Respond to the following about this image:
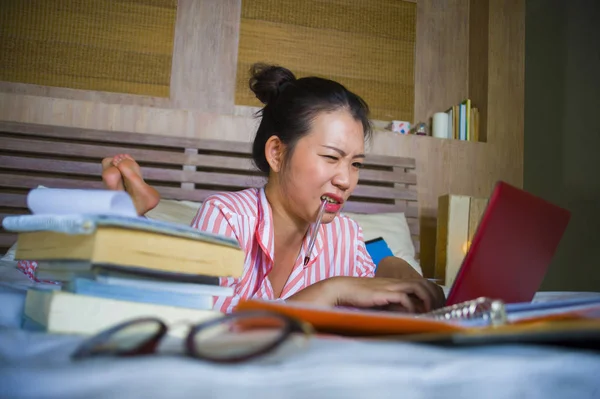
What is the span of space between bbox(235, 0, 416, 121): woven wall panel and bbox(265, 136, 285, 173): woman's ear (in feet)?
4.85

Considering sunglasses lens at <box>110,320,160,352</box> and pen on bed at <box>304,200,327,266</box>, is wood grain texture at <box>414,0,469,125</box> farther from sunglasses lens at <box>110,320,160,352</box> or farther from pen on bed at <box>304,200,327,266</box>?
sunglasses lens at <box>110,320,160,352</box>

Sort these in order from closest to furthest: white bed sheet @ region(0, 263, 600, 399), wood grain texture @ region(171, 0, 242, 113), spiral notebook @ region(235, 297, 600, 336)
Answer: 1. white bed sheet @ region(0, 263, 600, 399)
2. spiral notebook @ region(235, 297, 600, 336)
3. wood grain texture @ region(171, 0, 242, 113)

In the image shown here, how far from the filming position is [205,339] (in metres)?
0.39

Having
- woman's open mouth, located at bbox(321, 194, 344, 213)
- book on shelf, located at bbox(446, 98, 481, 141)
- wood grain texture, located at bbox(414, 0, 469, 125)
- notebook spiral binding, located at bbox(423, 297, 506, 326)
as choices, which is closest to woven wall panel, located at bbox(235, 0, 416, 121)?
wood grain texture, located at bbox(414, 0, 469, 125)

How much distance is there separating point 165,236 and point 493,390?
0.36 metres


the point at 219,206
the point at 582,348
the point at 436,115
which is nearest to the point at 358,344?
the point at 582,348

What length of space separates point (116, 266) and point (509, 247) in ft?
1.71

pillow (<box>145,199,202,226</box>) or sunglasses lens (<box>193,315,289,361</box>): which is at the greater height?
pillow (<box>145,199,202,226</box>)

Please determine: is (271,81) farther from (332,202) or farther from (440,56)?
(440,56)

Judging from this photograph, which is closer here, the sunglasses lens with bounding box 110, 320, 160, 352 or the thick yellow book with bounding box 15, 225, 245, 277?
the sunglasses lens with bounding box 110, 320, 160, 352

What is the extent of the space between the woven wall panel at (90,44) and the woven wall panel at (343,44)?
1.59 feet

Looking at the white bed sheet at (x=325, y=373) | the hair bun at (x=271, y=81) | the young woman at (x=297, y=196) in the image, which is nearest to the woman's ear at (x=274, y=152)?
the young woman at (x=297, y=196)

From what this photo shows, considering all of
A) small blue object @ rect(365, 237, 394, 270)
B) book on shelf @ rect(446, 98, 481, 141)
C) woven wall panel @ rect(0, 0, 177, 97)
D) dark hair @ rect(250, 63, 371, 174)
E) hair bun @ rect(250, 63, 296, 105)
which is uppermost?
woven wall panel @ rect(0, 0, 177, 97)

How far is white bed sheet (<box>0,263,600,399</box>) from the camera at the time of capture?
0.30 m
